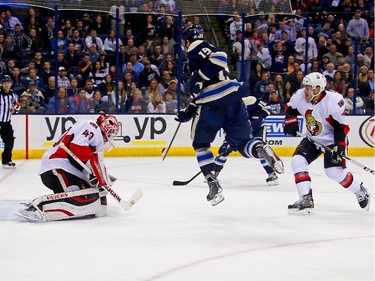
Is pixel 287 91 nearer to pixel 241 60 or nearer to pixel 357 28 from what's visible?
pixel 241 60

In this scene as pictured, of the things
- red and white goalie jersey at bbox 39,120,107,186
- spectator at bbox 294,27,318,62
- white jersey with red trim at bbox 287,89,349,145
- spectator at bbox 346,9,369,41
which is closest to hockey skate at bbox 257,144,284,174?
white jersey with red trim at bbox 287,89,349,145

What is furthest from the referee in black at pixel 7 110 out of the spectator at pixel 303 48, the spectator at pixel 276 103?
the spectator at pixel 303 48

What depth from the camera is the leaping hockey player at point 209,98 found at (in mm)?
6121

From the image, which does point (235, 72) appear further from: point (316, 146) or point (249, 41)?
point (316, 146)

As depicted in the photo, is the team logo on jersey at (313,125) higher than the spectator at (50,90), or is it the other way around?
the team logo on jersey at (313,125)

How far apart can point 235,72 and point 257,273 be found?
6.91 meters

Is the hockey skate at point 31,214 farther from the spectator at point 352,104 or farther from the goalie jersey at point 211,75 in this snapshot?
the spectator at point 352,104

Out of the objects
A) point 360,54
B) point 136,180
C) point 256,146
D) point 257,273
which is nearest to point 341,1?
point 360,54

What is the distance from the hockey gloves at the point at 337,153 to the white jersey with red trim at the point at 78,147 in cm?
168

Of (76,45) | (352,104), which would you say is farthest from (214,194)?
(352,104)

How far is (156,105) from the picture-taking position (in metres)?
10.6

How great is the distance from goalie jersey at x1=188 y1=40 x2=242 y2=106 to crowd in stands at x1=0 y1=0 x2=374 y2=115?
4293mm

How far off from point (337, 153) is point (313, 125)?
0.31 m

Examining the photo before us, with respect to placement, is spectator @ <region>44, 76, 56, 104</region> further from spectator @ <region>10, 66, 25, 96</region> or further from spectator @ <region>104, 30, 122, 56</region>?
spectator @ <region>104, 30, 122, 56</region>
